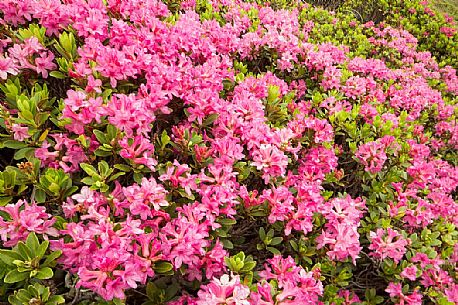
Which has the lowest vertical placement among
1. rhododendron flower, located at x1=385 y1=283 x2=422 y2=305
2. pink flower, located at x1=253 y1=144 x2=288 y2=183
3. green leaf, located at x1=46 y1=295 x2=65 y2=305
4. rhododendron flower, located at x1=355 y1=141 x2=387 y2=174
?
rhododendron flower, located at x1=385 y1=283 x2=422 y2=305

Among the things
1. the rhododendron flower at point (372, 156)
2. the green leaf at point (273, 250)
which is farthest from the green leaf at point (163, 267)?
the rhododendron flower at point (372, 156)

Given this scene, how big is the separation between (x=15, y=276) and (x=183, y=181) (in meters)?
0.83

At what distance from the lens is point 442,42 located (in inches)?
310

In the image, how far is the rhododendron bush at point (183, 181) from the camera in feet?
5.46

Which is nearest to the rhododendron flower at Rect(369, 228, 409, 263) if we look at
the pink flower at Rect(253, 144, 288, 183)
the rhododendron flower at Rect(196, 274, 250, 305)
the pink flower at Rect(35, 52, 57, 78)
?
the pink flower at Rect(253, 144, 288, 183)

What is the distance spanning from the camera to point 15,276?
156cm

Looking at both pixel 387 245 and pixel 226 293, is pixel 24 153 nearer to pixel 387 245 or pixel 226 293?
pixel 226 293

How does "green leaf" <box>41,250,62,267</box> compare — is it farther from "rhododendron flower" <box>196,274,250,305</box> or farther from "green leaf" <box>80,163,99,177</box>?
"rhododendron flower" <box>196,274,250,305</box>

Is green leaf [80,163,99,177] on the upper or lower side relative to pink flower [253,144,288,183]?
lower

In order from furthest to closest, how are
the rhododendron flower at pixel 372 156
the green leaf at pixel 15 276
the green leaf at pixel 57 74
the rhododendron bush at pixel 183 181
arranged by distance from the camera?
the rhododendron flower at pixel 372 156
the green leaf at pixel 57 74
the rhododendron bush at pixel 183 181
the green leaf at pixel 15 276

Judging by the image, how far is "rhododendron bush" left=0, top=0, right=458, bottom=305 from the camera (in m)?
1.67

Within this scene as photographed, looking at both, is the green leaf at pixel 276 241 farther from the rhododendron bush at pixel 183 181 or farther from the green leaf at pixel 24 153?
the green leaf at pixel 24 153

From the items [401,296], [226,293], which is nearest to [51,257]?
[226,293]

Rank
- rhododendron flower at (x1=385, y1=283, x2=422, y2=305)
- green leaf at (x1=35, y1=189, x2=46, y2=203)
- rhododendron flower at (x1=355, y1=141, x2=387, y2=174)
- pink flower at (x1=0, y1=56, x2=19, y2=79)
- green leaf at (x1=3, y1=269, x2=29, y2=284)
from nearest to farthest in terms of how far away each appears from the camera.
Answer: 1. green leaf at (x1=3, y1=269, x2=29, y2=284)
2. green leaf at (x1=35, y1=189, x2=46, y2=203)
3. pink flower at (x1=0, y1=56, x2=19, y2=79)
4. rhododendron flower at (x1=385, y1=283, x2=422, y2=305)
5. rhododendron flower at (x1=355, y1=141, x2=387, y2=174)
